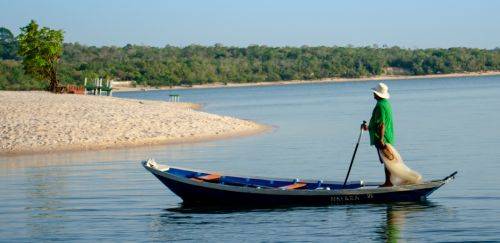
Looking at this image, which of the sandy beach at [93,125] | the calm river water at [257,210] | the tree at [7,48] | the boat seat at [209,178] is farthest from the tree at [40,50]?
the tree at [7,48]

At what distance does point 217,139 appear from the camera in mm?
34656

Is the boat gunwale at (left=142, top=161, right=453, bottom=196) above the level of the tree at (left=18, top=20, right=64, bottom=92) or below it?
below

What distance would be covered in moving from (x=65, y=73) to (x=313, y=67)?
57554 mm

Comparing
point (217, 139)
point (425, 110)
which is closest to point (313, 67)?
point (425, 110)

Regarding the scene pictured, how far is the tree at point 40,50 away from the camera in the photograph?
51750 millimetres

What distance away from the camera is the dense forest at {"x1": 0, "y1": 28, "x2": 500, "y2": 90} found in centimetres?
12975

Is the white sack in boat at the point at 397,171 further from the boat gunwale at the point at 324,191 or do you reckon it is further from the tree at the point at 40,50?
the tree at the point at 40,50

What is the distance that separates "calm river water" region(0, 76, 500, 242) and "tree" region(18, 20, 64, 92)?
18.6m

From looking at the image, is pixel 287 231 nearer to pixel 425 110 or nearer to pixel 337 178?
pixel 337 178

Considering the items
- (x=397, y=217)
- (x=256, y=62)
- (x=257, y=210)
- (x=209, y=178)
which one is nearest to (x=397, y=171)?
(x=397, y=217)

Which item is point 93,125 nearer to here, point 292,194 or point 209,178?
point 209,178

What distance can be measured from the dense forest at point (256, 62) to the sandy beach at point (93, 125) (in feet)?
233

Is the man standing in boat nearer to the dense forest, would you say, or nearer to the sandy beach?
the sandy beach

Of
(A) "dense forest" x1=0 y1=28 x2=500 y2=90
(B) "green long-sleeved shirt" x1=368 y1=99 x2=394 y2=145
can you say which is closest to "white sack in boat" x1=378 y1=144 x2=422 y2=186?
(B) "green long-sleeved shirt" x1=368 y1=99 x2=394 y2=145
